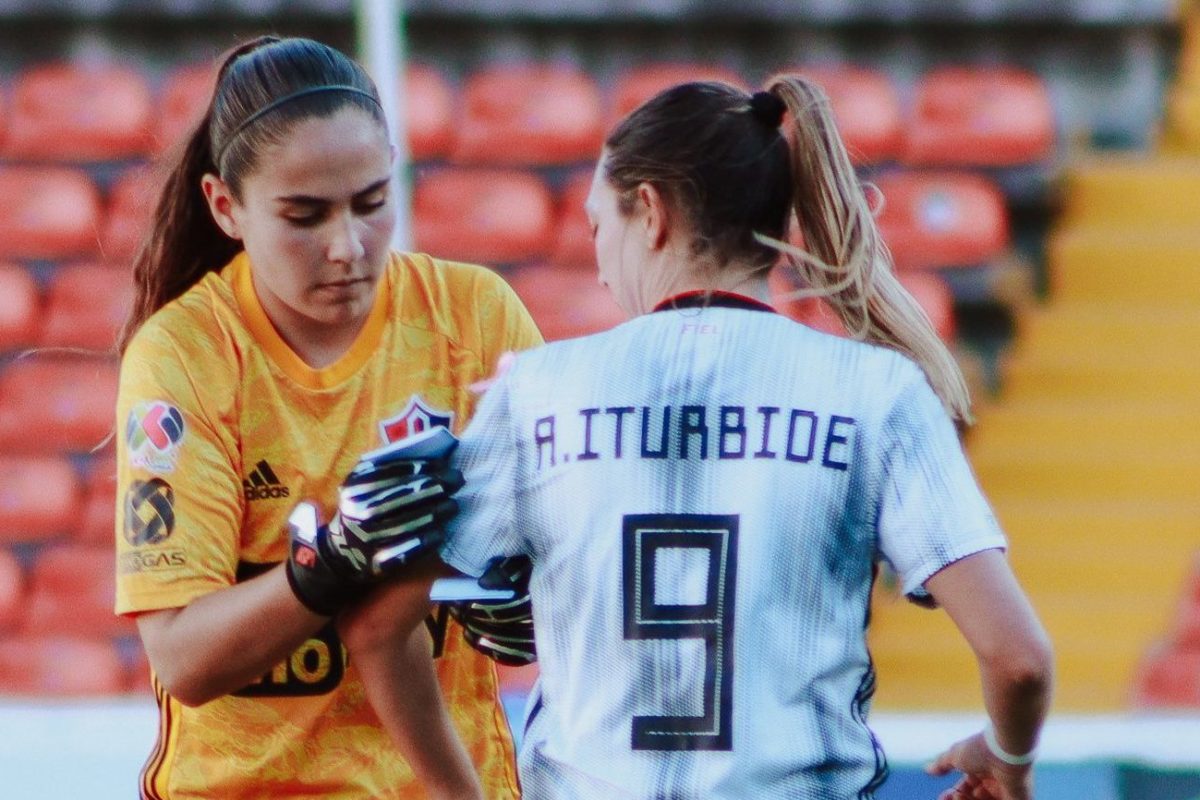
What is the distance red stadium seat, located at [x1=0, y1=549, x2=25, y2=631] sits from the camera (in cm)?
581

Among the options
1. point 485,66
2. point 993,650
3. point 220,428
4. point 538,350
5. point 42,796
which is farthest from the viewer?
point 485,66

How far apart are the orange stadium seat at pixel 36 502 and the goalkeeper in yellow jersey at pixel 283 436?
4.33 metres

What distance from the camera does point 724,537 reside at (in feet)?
4.89

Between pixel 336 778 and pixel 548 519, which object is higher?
pixel 548 519

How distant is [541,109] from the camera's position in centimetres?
650

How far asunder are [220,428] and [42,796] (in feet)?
3.66

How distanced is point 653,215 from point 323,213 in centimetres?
37

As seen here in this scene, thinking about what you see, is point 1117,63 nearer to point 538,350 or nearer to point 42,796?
point 42,796

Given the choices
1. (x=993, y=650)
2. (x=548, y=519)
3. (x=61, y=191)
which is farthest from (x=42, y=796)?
(x=61, y=191)

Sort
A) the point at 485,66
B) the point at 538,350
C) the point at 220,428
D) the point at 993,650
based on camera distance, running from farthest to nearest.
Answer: the point at 485,66, the point at 220,428, the point at 538,350, the point at 993,650

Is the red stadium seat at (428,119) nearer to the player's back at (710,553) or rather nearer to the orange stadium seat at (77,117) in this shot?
the orange stadium seat at (77,117)

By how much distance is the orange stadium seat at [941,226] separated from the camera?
612 centimetres

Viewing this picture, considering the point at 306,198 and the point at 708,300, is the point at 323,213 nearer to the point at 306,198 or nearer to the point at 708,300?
the point at 306,198

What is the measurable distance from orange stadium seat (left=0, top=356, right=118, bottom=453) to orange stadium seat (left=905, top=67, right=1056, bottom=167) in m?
2.88
